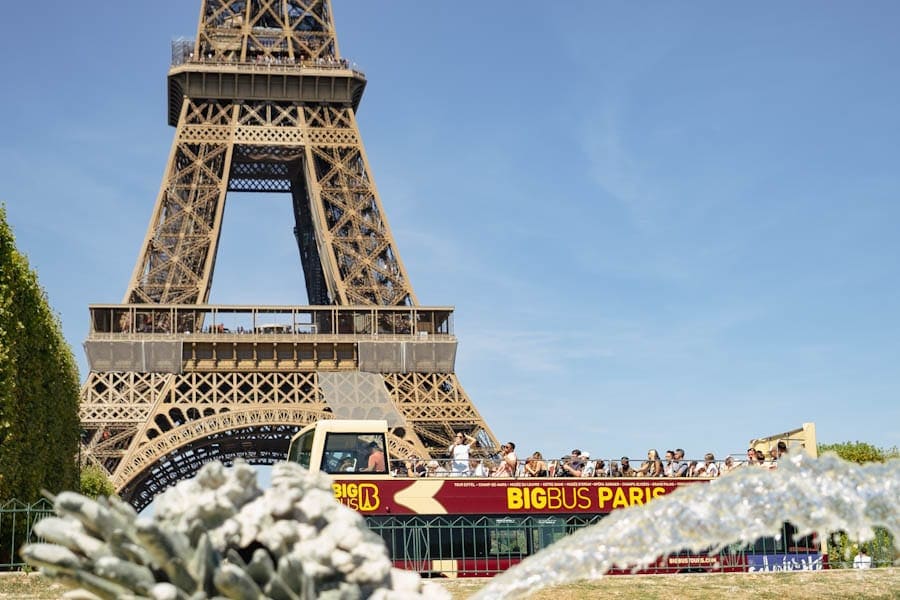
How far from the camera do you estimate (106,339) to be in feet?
145

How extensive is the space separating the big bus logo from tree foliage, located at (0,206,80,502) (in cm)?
725

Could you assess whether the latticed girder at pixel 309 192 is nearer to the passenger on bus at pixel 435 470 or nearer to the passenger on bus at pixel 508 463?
the passenger on bus at pixel 435 470

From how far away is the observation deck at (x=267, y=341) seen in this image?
44.5 meters

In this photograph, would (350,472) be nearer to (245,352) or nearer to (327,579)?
(327,579)

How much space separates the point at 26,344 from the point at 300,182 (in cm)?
3316

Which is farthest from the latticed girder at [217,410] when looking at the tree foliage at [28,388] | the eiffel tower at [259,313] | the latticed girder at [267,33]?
the latticed girder at [267,33]

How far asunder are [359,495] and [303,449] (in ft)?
4.08

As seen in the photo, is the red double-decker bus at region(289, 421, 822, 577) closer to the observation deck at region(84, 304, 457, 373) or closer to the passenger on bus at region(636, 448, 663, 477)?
the passenger on bus at region(636, 448, 663, 477)

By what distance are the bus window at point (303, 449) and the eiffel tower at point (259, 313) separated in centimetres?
1880

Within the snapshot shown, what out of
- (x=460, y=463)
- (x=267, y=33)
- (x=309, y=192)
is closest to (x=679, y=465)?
(x=460, y=463)

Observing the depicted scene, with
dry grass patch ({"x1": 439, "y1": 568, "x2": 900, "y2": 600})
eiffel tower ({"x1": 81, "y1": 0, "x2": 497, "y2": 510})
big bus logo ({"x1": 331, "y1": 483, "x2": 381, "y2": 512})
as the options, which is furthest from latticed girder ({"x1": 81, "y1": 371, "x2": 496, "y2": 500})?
dry grass patch ({"x1": 439, "y1": 568, "x2": 900, "y2": 600})

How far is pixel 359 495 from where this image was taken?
19844 mm

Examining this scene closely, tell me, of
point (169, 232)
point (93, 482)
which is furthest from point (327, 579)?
point (169, 232)

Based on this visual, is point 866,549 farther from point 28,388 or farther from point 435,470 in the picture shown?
point 28,388
